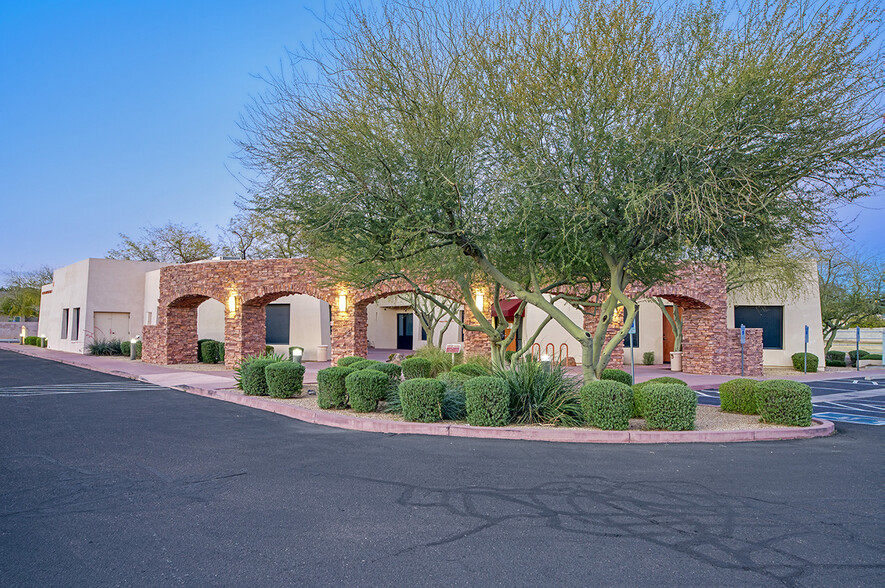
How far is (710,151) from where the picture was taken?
8.66m

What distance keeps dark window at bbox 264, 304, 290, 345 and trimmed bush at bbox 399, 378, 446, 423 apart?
65.1 feet

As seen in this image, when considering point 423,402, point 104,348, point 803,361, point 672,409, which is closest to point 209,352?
point 104,348

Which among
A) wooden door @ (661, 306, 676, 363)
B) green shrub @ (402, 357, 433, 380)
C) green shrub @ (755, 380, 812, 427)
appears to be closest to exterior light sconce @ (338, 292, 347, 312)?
green shrub @ (402, 357, 433, 380)

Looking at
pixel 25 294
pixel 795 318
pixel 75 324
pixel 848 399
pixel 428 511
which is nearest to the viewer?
pixel 428 511

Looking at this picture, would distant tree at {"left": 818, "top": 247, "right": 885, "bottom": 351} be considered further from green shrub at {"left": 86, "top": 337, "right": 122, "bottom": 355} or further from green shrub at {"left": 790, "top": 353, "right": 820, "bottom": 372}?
green shrub at {"left": 86, "top": 337, "right": 122, "bottom": 355}

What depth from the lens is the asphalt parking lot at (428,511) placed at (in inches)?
165

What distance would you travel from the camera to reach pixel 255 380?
47.2 ft

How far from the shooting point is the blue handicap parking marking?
11.4 metres

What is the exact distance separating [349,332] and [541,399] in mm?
13009

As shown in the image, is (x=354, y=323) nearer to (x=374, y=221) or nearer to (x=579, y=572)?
(x=374, y=221)

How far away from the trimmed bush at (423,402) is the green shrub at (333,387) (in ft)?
6.18

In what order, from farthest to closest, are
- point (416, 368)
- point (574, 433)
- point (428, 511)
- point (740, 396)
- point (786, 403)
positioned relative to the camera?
point (416, 368) < point (740, 396) < point (786, 403) < point (574, 433) < point (428, 511)

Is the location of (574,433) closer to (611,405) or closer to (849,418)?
(611,405)

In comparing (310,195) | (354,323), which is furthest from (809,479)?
(354,323)
